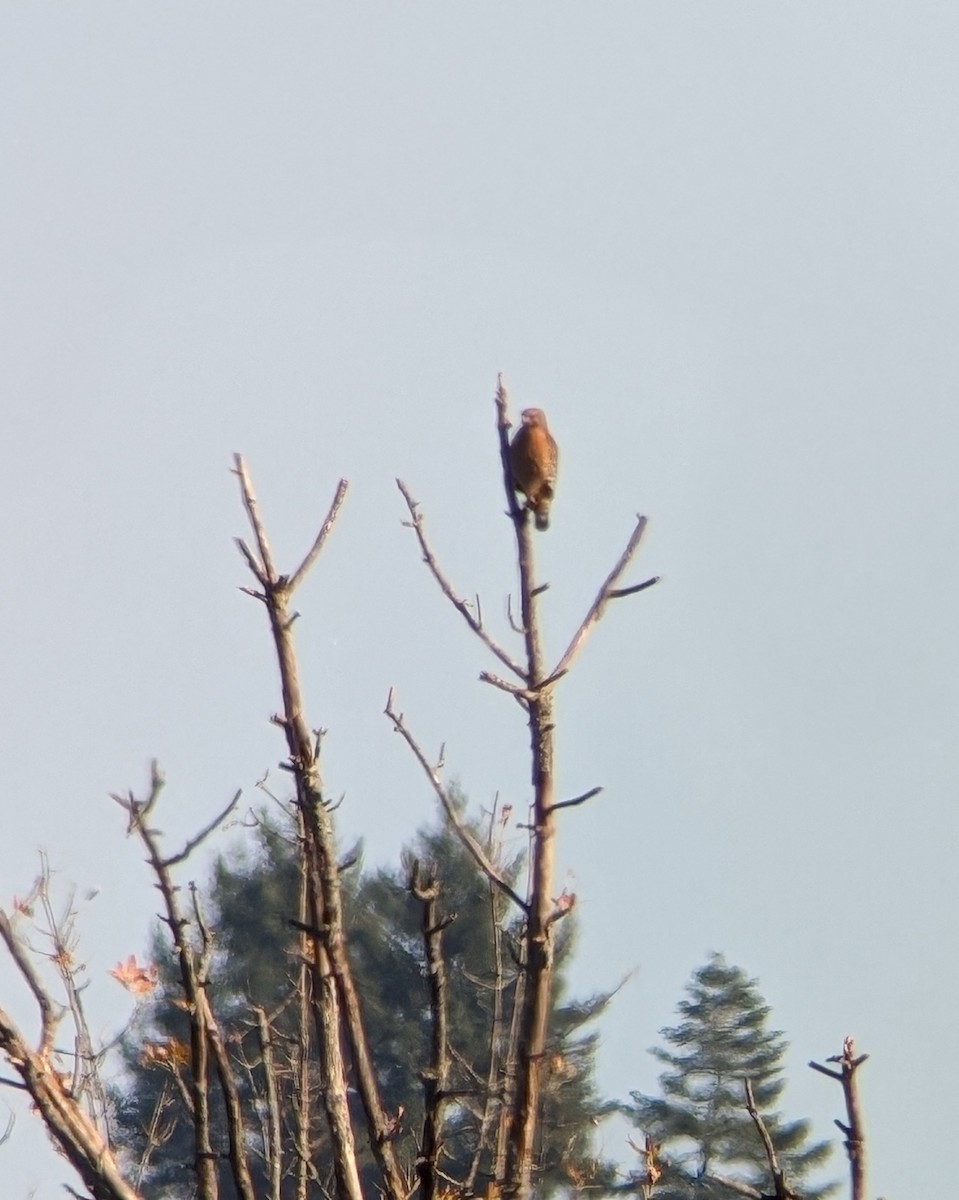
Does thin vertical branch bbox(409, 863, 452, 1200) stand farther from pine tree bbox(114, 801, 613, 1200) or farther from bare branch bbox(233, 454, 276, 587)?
pine tree bbox(114, 801, 613, 1200)

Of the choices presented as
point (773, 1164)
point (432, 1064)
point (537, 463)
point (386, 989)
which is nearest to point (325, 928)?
point (432, 1064)

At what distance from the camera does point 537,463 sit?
5145 millimetres

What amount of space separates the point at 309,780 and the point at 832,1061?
1.01 metres

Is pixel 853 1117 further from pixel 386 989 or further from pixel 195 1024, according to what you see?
pixel 386 989

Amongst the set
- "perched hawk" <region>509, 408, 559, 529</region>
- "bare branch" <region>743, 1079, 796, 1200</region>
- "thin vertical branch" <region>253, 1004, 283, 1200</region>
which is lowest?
"bare branch" <region>743, 1079, 796, 1200</region>

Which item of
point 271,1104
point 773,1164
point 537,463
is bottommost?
point 773,1164

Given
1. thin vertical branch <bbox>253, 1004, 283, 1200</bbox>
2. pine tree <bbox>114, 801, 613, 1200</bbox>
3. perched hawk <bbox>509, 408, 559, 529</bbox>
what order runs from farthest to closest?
pine tree <bbox>114, 801, 613, 1200</bbox>
perched hawk <bbox>509, 408, 559, 529</bbox>
thin vertical branch <bbox>253, 1004, 283, 1200</bbox>

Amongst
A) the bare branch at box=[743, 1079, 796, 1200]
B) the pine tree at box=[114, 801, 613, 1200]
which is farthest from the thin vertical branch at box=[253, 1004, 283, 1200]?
the pine tree at box=[114, 801, 613, 1200]

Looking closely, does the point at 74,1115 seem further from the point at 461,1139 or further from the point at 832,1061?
the point at 461,1139

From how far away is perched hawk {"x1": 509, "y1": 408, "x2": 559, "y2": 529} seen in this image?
506 cm

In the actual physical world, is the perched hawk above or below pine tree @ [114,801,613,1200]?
below

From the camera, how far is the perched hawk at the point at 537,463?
5062mm

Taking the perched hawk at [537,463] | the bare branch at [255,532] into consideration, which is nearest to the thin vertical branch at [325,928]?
the bare branch at [255,532]

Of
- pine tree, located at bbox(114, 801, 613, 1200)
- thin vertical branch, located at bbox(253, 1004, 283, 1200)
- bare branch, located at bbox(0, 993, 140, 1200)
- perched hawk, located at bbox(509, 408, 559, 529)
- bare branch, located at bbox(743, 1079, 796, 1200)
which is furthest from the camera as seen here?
pine tree, located at bbox(114, 801, 613, 1200)
